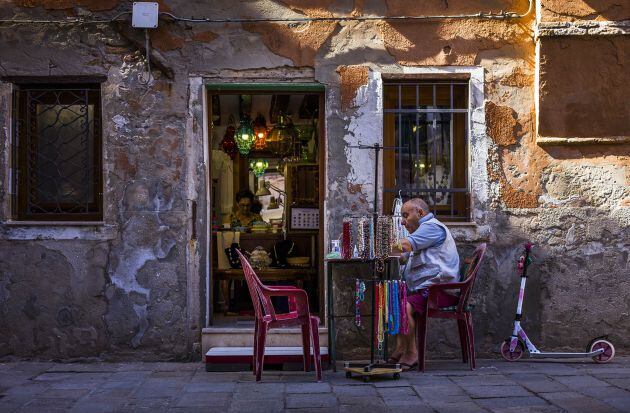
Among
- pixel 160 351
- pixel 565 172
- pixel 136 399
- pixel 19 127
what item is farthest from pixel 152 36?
pixel 565 172

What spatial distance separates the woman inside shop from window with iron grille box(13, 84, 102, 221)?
3237 mm

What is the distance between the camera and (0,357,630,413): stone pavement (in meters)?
5.73

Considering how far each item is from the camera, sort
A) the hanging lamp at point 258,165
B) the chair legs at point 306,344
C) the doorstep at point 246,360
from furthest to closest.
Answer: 1. the hanging lamp at point 258,165
2. the doorstep at point 246,360
3. the chair legs at point 306,344

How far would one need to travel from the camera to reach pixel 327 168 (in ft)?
26.1

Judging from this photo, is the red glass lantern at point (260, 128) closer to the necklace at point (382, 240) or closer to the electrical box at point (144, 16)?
the electrical box at point (144, 16)

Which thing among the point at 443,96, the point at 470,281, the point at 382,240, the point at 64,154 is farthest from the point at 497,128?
the point at 64,154

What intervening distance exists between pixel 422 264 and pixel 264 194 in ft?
18.5

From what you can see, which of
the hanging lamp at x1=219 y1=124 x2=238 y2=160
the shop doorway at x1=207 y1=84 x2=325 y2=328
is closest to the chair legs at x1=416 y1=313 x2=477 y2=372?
the shop doorway at x1=207 y1=84 x2=325 y2=328

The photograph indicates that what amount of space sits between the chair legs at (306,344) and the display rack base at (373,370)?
36cm

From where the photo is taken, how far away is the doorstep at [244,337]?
25.8 feet

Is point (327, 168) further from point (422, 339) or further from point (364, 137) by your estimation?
point (422, 339)

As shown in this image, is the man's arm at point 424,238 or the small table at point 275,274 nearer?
the man's arm at point 424,238

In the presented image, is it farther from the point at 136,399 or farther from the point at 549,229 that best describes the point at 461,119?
the point at 136,399

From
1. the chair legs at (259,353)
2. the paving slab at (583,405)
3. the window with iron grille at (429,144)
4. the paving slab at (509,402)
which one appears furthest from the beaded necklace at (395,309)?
the paving slab at (583,405)
